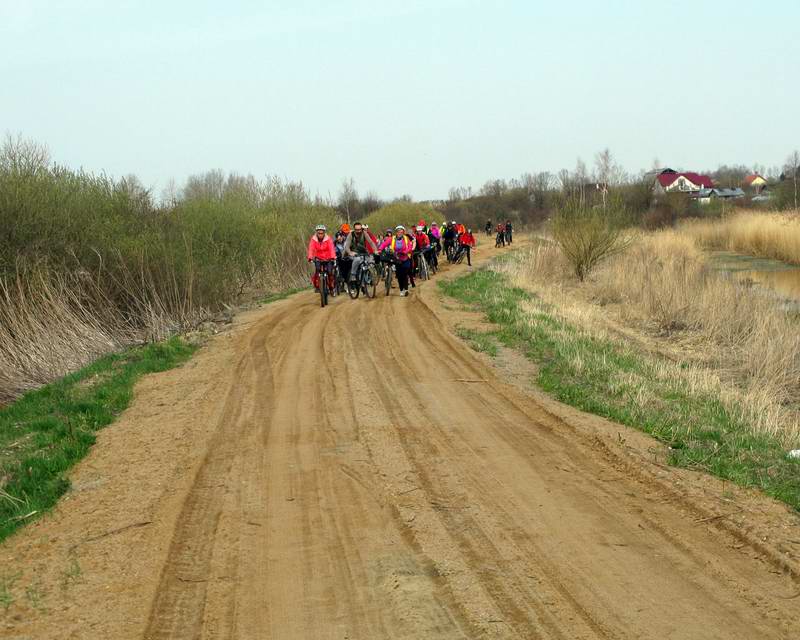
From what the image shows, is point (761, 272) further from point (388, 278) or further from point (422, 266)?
point (388, 278)

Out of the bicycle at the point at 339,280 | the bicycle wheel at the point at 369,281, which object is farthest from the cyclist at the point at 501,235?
the bicycle wheel at the point at 369,281

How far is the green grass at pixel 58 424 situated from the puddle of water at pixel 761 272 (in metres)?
18.7

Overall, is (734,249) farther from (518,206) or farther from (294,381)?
(518,206)

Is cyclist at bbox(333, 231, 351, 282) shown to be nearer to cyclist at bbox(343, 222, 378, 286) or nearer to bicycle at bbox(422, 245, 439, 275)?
cyclist at bbox(343, 222, 378, 286)

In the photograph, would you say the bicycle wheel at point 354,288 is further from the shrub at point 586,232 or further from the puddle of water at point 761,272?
the puddle of water at point 761,272

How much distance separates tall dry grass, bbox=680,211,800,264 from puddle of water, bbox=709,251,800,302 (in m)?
0.46

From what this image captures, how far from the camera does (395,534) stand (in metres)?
5.59

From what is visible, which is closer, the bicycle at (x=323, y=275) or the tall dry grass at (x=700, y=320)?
the tall dry grass at (x=700, y=320)

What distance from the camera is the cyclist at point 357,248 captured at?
20.3 m

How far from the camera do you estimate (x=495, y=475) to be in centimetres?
686

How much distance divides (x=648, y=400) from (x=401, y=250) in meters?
11.3

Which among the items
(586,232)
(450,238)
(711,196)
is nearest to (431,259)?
(450,238)

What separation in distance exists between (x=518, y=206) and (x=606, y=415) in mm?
82395

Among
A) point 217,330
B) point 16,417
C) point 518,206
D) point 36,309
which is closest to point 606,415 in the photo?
point 16,417
